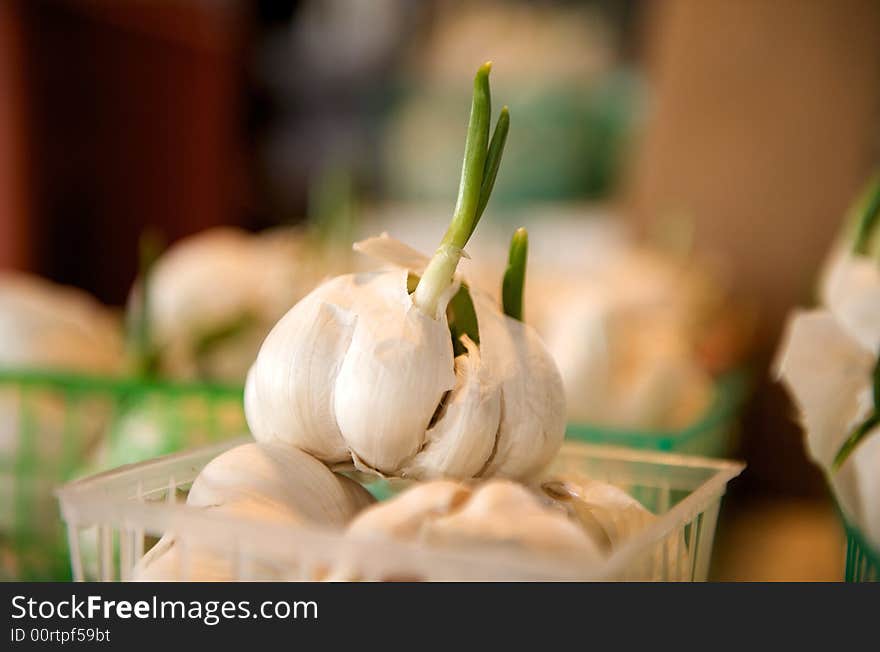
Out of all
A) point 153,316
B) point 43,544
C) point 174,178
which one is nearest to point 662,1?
point 174,178

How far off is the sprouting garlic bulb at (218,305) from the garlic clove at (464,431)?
1.16 feet

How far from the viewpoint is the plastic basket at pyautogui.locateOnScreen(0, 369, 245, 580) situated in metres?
0.52

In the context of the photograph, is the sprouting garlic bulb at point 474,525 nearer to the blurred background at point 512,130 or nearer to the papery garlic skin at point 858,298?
the papery garlic skin at point 858,298

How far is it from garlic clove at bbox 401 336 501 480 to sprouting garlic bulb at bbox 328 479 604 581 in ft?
0.12

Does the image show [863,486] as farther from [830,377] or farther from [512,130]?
[512,130]

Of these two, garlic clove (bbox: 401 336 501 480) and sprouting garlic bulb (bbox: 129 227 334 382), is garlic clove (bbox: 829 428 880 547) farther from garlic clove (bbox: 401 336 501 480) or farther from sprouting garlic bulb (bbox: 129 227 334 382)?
sprouting garlic bulb (bbox: 129 227 334 382)

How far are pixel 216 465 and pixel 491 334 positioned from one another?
0.32ft

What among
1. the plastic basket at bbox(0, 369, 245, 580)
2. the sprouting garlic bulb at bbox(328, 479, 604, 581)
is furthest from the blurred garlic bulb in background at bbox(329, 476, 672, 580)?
the plastic basket at bbox(0, 369, 245, 580)

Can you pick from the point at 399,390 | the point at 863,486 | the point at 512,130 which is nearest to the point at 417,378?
the point at 399,390

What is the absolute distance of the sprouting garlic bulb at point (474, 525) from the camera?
23 cm

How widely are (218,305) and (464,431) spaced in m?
0.42

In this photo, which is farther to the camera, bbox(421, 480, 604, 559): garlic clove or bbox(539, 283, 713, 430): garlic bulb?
bbox(539, 283, 713, 430): garlic bulb

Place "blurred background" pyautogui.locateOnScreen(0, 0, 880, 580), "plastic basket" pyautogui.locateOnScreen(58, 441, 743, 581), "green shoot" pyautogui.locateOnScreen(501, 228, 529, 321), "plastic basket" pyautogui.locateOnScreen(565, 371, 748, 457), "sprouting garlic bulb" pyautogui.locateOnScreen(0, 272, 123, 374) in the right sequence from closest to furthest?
"plastic basket" pyautogui.locateOnScreen(58, 441, 743, 581) → "green shoot" pyautogui.locateOnScreen(501, 228, 529, 321) → "plastic basket" pyautogui.locateOnScreen(565, 371, 748, 457) → "sprouting garlic bulb" pyautogui.locateOnScreen(0, 272, 123, 374) → "blurred background" pyautogui.locateOnScreen(0, 0, 880, 580)

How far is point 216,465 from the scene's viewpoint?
291 mm
